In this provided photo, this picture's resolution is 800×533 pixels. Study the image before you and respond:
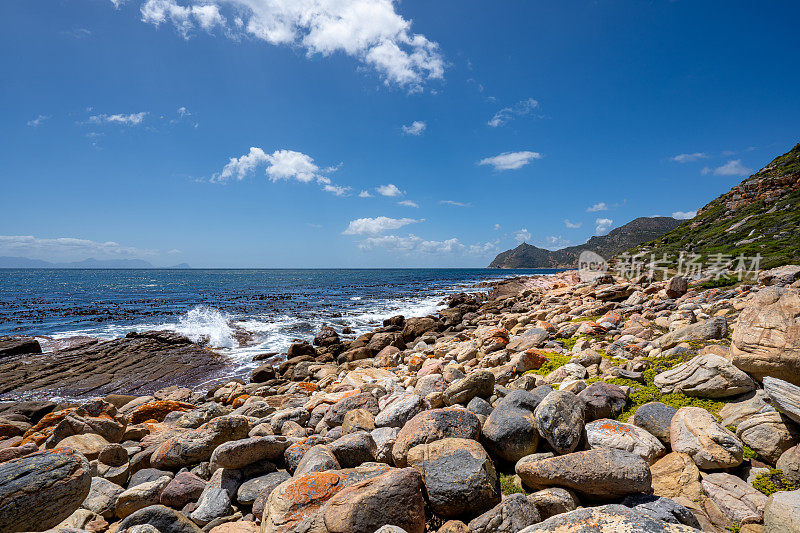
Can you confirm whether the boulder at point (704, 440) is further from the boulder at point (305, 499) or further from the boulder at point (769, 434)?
the boulder at point (305, 499)

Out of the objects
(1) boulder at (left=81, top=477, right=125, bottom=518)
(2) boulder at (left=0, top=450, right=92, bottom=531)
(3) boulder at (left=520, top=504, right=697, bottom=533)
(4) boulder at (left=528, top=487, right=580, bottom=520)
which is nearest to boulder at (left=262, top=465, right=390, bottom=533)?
(4) boulder at (left=528, top=487, right=580, bottom=520)

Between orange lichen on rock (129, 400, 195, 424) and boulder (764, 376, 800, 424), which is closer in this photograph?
boulder (764, 376, 800, 424)

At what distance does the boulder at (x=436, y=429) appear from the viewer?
4445 mm

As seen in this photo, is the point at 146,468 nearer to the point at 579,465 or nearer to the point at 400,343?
the point at 579,465

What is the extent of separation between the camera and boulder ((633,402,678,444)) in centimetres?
414

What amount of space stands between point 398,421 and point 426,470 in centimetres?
183

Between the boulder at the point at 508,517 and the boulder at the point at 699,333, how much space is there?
17.2ft

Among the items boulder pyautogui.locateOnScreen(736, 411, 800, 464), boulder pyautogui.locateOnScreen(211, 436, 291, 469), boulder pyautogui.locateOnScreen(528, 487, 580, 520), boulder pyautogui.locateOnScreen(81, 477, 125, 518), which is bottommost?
boulder pyautogui.locateOnScreen(81, 477, 125, 518)

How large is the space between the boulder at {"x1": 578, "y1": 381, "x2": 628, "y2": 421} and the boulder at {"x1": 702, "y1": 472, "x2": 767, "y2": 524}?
1421mm

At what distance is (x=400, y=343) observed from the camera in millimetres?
19109

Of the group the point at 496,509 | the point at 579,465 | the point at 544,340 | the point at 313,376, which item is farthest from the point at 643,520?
the point at 313,376

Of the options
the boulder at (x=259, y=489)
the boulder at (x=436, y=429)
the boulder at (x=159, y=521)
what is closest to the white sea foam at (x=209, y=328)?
the boulder at (x=259, y=489)

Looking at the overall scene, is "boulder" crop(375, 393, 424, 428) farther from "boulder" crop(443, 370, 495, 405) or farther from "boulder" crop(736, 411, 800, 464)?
"boulder" crop(736, 411, 800, 464)

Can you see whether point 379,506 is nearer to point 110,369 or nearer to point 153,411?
point 153,411
